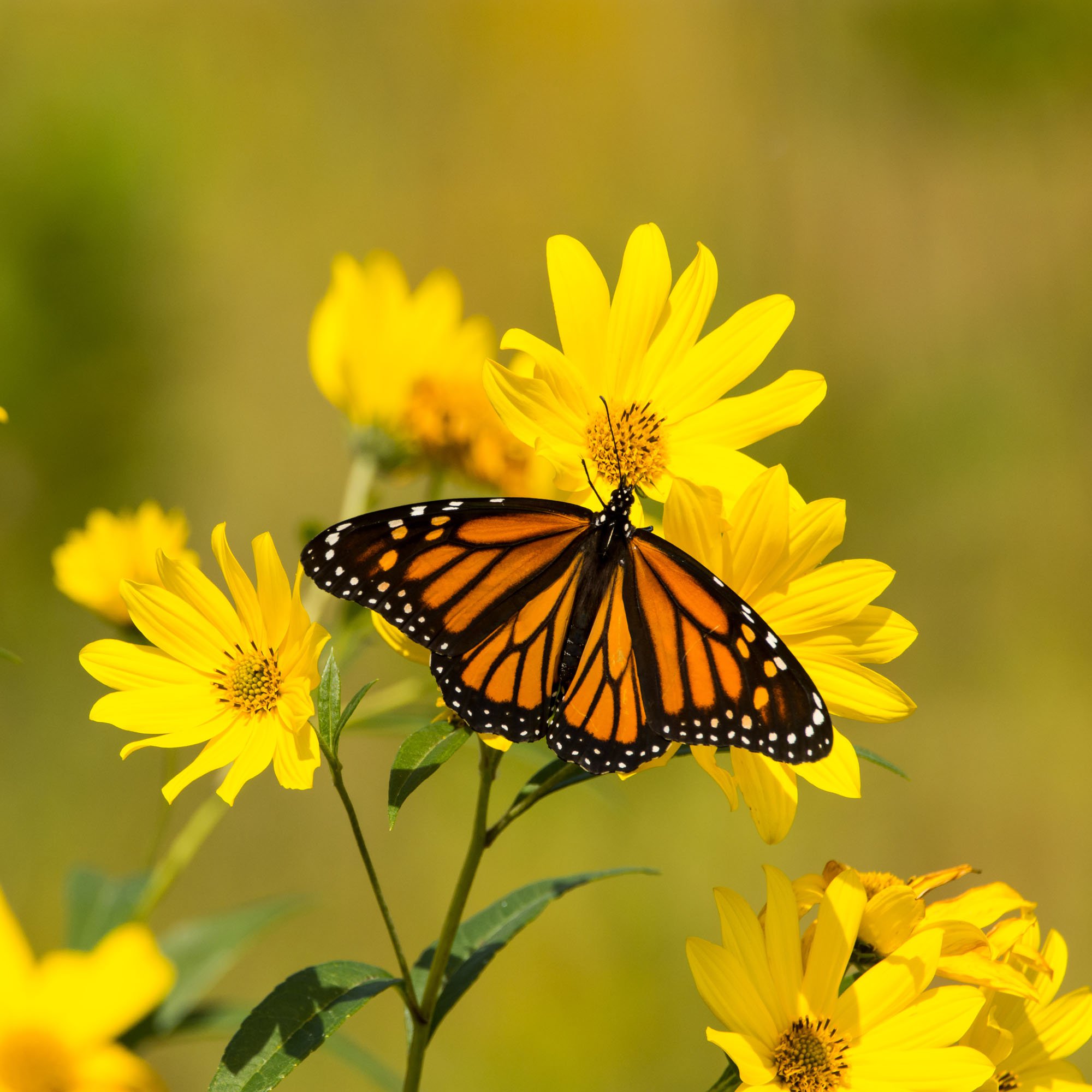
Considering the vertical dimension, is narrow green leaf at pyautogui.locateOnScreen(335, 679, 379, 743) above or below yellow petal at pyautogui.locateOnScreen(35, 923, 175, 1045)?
above

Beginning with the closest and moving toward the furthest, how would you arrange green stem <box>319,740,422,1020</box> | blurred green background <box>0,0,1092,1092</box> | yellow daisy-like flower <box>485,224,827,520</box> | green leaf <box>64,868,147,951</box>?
green stem <box>319,740,422,1020</box>, yellow daisy-like flower <box>485,224,827,520</box>, green leaf <box>64,868,147,951</box>, blurred green background <box>0,0,1092,1092</box>

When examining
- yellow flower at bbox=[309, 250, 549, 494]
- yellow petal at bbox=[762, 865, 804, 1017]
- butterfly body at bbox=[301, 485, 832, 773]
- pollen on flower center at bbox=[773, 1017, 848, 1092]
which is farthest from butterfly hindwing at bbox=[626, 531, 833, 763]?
yellow flower at bbox=[309, 250, 549, 494]

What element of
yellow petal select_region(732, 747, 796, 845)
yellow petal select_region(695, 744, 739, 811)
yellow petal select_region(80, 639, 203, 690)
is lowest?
yellow petal select_region(732, 747, 796, 845)

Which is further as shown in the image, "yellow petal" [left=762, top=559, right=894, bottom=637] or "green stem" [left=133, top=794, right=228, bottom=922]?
"green stem" [left=133, top=794, right=228, bottom=922]

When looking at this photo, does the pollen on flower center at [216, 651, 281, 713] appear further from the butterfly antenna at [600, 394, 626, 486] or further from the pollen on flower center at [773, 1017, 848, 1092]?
the pollen on flower center at [773, 1017, 848, 1092]

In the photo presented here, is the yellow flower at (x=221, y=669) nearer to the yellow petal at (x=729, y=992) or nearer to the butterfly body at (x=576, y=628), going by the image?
the butterfly body at (x=576, y=628)

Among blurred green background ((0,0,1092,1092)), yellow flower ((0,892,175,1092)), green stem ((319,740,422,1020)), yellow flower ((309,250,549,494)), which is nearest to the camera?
yellow flower ((0,892,175,1092))

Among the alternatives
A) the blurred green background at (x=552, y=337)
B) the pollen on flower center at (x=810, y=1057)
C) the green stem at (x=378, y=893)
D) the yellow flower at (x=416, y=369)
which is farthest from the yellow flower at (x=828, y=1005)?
the blurred green background at (x=552, y=337)

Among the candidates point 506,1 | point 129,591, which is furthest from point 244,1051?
point 506,1

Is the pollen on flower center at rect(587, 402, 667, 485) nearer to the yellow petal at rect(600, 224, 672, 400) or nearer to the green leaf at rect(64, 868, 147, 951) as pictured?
the yellow petal at rect(600, 224, 672, 400)
